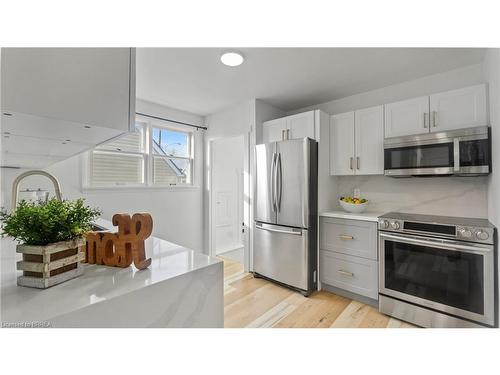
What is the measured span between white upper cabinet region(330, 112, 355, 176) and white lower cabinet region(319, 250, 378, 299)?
997 mm

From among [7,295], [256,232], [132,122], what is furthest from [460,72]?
[7,295]

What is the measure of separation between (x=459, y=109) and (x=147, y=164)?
3668 millimetres

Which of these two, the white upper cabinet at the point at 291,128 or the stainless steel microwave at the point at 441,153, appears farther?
the white upper cabinet at the point at 291,128

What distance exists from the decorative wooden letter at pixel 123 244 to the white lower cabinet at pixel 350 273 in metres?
2.18

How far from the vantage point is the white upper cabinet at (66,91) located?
558 millimetres

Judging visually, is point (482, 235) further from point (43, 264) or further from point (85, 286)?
point (43, 264)

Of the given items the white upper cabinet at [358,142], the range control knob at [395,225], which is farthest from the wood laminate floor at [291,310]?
the white upper cabinet at [358,142]

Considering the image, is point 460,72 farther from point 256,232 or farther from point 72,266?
point 72,266

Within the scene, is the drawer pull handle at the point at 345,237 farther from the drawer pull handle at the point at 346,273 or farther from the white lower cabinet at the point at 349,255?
the drawer pull handle at the point at 346,273

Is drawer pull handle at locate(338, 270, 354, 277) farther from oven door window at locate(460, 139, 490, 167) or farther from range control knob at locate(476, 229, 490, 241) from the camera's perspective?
oven door window at locate(460, 139, 490, 167)

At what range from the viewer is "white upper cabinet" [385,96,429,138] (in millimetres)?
2146

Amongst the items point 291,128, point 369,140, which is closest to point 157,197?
point 291,128

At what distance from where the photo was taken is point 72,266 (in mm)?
753

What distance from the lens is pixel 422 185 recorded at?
2398 mm
